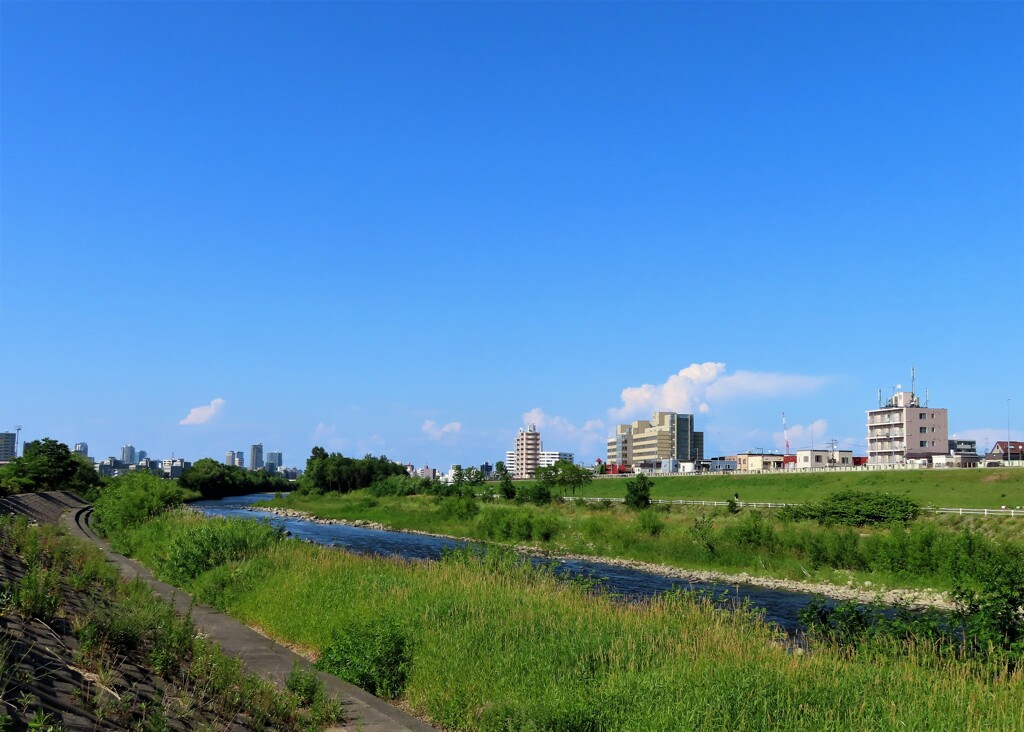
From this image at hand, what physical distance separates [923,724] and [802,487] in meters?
87.4

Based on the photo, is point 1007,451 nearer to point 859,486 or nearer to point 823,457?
point 823,457

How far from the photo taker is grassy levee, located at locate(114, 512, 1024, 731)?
920 centimetres

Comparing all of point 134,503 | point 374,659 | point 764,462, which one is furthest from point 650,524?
point 764,462

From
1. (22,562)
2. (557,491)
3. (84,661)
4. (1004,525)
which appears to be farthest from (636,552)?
(557,491)

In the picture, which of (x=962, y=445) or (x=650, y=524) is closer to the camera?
(x=650, y=524)

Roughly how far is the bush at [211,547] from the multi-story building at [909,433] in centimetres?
13441

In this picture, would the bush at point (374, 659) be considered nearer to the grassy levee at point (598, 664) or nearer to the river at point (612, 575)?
the grassy levee at point (598, 664)

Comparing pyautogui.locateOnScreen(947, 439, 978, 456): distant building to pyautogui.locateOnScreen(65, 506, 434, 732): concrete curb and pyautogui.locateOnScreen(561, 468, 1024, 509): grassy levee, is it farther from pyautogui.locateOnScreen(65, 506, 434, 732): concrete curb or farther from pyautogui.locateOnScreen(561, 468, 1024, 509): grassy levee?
pyautogui.locateOnScreen(65, 506, 434, 732): concrete curb

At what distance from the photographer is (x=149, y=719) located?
803 cm

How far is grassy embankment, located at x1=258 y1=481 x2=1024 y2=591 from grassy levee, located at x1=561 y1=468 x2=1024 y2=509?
1653 centimetres

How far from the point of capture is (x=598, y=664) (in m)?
11.6

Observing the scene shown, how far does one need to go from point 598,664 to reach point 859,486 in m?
82.2

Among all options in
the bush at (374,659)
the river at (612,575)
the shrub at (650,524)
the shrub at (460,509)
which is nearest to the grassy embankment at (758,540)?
the shrub at (650,524)

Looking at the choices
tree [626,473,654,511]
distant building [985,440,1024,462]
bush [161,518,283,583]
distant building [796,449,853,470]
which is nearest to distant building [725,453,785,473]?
distant building [796,449,853,470]
